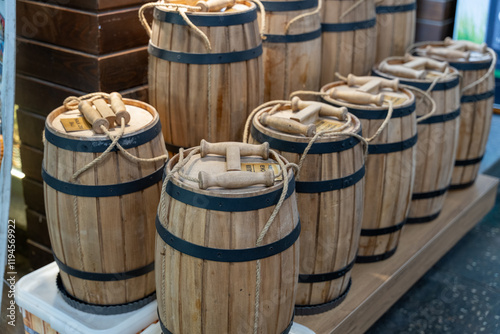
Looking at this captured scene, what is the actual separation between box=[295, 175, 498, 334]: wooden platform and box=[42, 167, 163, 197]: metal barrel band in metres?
1.00

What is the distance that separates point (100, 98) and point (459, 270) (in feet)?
8.17

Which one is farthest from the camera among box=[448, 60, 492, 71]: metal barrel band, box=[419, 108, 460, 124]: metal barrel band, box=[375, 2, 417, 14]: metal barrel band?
box=[375, 2, 417, 14]: metal barrel band

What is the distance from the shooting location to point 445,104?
130 inches

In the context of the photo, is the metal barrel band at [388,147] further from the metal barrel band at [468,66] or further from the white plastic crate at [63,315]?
the white plastic crate at [63,315]

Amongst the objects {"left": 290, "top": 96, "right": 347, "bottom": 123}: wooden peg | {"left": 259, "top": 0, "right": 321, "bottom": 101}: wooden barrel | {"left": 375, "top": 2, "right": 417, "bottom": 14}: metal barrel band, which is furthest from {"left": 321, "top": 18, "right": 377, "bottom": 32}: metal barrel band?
{"left": 290, "top": 96, "right": 347, "bottom": 123}: wooden peg

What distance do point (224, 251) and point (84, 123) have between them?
2.84 feet

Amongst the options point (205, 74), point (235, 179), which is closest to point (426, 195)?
point (205, 74)

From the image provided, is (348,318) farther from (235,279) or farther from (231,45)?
(231,45)

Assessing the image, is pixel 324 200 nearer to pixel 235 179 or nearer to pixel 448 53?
pixel 235 179

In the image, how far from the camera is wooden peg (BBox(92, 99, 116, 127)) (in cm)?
238

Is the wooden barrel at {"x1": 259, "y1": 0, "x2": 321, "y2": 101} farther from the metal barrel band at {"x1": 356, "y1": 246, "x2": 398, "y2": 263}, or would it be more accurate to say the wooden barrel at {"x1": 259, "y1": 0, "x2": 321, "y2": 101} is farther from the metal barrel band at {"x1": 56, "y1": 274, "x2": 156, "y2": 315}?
the metal barrel band at {"x1": 56, "y1": 274, "x2": 156, "y2": 315}

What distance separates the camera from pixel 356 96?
9.41 feet

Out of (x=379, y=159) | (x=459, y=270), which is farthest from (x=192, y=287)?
(x=459, y=270)

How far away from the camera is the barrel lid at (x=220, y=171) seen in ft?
6.48
